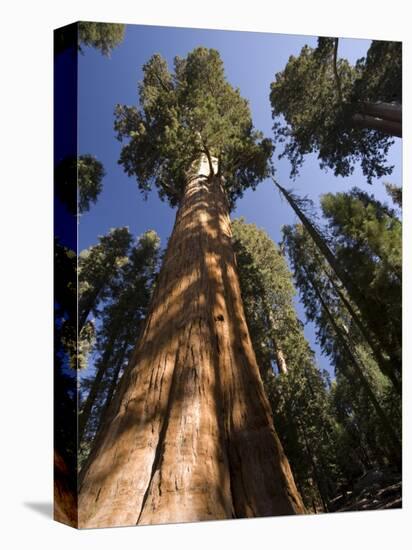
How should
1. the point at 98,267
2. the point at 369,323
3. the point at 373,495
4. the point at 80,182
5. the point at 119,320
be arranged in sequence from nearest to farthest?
1. the point at 80,182
2. the point at 98,267
3. the point at 119,320
4. the point at 373,495
5. the point at 369,323

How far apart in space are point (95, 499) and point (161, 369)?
2.65 ft

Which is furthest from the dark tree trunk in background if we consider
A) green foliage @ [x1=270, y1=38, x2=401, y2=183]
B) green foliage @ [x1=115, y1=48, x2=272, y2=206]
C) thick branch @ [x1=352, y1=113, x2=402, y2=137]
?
thick branch @ [x1=352, y1=113, x2=402, y2=137]

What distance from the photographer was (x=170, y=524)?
4328 mm

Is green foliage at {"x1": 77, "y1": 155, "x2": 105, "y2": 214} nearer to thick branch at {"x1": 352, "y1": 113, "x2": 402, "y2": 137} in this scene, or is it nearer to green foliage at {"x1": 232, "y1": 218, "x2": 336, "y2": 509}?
green foliage at {"x1": 232, "y1": 218, "x2": 336, "y2": 509}

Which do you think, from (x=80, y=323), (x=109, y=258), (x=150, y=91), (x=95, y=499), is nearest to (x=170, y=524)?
(x=95, y=499)

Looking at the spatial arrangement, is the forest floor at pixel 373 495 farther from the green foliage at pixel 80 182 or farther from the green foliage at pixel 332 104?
the green foliage at pixel 80 182

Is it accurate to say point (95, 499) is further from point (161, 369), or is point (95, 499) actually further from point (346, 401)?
point (346, 401)

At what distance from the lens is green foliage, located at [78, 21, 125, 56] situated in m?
4.51

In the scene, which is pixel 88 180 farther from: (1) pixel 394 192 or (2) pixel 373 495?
(2) pixel 373 495

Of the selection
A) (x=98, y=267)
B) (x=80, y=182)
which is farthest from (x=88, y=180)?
(x=98, y=267)

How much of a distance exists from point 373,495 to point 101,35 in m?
3.29

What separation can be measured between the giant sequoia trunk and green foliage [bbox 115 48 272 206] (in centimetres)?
18

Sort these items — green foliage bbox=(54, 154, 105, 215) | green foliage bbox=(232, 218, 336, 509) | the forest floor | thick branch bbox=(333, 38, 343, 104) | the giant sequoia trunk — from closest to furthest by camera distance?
the giant sequoia trunk, green foliage bbox=(54, 154, 105, 215), green foliage bbox=(232, 218, 336, 509), the forest floor, thick branch bbox=(333, 38, 343, 104)

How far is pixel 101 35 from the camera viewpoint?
462cm
